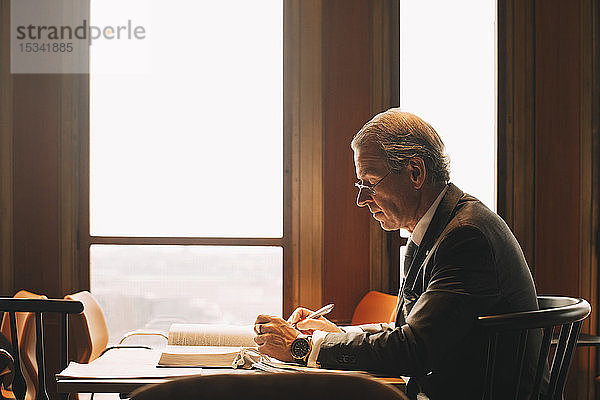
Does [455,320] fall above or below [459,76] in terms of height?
below

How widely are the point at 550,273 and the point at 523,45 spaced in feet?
4.48

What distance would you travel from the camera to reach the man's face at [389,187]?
2.23 metres

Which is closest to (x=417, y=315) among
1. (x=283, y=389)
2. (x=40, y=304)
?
(x=283, y=389)

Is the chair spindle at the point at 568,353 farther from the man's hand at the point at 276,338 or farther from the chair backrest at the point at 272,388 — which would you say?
the chair backrest at the point at 272,388

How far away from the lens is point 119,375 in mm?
1848

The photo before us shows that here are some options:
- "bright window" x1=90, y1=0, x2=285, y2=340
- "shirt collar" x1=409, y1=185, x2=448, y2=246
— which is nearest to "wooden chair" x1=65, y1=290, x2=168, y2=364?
"bright window" x1=90, y1=0, x2=285, y2=340

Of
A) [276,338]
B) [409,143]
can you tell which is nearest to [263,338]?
[276,338]

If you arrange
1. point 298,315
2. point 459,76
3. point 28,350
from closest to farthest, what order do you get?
point 298,315 → point 28,350 → point 459,76

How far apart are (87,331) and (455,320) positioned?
181 cm

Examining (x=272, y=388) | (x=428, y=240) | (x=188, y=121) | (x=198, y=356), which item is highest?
(x=188, y=121)

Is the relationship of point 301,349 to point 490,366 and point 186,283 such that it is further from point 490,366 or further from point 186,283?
point 186,283

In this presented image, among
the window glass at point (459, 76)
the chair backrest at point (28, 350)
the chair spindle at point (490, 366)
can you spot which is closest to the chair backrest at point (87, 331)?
the chair backrest at point (28, 350)

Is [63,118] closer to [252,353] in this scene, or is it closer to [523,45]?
[252,353]

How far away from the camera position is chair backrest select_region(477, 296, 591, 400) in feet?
5.44
